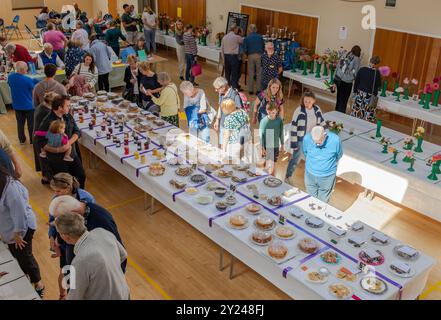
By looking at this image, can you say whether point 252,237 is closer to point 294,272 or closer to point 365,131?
point 294,272

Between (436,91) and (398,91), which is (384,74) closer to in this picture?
(398,91)

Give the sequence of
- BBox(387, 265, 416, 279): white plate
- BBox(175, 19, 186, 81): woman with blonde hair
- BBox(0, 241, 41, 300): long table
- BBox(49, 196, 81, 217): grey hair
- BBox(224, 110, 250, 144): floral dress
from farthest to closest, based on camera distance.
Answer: BBox(175, 19, 186, 81): woman with blonde hair → BBox(224, 110, 250, 144): floral dress → BBox(387, 265, 416, 279): white plate → BBox(0, 241, 41, 300): long table → BBox(49, 196, 81, 217): grey hair

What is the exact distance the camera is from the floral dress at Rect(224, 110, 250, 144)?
18.8ft

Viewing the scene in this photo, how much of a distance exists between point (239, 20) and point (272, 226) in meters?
8.32

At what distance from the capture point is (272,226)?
168 inches

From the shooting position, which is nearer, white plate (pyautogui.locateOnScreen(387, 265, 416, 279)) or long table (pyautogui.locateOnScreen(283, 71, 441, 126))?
white plate (pyautogui.locateOnScreen(387, 265, 416, 279))

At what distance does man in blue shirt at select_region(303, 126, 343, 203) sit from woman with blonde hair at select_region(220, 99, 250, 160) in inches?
38.0

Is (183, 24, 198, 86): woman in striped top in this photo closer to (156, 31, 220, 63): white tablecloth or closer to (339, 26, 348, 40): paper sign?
(156, 31, 220, 63): white tablecloth

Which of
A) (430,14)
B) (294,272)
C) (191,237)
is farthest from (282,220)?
(430,14)

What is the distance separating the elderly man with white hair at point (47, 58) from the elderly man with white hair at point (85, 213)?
679cm

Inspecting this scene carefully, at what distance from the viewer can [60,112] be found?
17.5ft

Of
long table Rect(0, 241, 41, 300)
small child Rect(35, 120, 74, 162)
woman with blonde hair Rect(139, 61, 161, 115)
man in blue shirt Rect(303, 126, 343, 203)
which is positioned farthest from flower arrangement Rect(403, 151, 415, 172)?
long table Rect(0, 241, 41, 300)

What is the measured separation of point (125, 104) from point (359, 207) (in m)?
4.01

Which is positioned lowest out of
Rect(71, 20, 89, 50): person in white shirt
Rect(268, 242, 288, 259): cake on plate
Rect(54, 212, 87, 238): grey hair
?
Rect(268, 242, 288, 259): cake on plate
